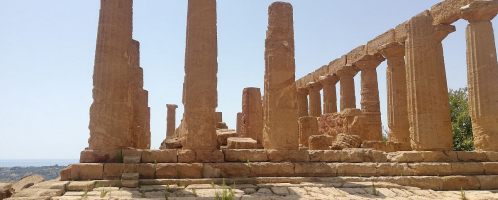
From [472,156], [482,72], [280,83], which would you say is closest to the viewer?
[280,83]

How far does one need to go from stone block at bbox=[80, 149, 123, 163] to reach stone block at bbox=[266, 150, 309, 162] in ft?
15.1

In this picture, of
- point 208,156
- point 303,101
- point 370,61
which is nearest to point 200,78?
point 208,156

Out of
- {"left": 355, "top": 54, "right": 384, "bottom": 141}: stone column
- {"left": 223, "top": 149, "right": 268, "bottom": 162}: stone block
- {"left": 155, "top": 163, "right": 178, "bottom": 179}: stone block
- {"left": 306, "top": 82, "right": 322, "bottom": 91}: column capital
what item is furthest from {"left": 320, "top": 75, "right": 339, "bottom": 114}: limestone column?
{"left": 155, "top": 163, "right": 178, "bottom": 179}: stone block

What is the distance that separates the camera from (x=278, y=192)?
10805 millimetres

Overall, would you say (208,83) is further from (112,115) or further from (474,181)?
(474,181)

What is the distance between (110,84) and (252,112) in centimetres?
1078

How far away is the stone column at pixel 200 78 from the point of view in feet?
43.7

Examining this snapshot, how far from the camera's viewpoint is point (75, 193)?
10.4 m

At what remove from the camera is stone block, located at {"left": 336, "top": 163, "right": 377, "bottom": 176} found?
13195 mm

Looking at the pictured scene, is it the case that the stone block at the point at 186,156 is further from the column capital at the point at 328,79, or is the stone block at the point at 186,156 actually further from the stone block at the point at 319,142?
the column capital at the point at 328,79

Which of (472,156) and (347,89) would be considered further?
(347,89)

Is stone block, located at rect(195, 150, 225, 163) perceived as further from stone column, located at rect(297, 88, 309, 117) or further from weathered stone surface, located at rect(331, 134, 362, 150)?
stone column, located at rect(297, 88, 309, 117)

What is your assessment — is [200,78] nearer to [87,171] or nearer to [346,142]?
[87,171]

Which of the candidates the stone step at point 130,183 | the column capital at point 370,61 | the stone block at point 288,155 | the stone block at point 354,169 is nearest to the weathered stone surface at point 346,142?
the stone block at point 354,169
